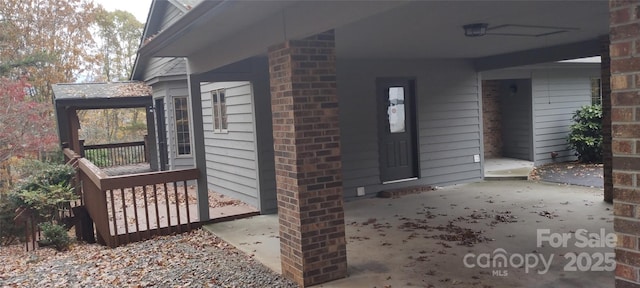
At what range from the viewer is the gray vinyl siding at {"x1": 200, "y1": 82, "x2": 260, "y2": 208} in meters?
8.10

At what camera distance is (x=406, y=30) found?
5.61m

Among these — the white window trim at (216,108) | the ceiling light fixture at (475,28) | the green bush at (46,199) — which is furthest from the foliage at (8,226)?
the ceiling light fixture at (475,28)

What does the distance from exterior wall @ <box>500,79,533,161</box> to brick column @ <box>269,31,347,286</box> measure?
8767mm

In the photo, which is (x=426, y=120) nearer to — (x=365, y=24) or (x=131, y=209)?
(x=365, y=24)

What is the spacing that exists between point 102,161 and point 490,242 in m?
14.1

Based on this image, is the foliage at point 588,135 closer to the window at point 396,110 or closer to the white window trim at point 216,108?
the window at point 396,110

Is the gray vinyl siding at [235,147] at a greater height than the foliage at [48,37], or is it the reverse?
the foliage at [48,37]

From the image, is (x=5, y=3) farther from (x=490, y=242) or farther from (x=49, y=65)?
(x=490, y=242)

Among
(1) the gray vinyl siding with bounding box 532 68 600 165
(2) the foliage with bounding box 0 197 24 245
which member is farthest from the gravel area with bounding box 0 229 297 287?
(1) the gray vinyl siding with bounding box 532 68 600 165

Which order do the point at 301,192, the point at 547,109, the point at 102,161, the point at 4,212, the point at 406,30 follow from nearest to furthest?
the point at 301,192
the point at 406,30
the point at 4,212
the point at 547,109
the point at 102,161

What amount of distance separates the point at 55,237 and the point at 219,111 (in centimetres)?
373

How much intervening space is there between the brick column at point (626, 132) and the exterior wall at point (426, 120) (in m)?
6.92

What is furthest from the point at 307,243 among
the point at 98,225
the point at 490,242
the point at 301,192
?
the point at 98,225

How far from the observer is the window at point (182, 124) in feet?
36.1
